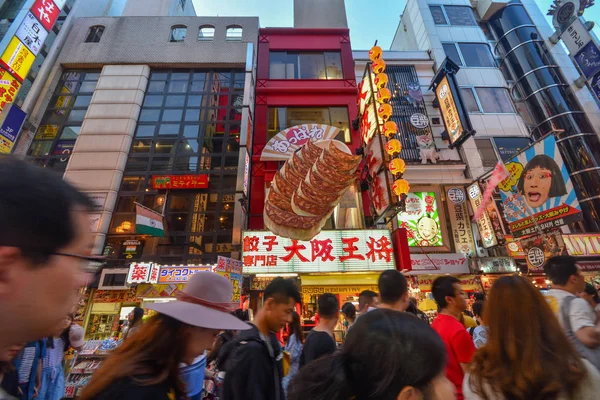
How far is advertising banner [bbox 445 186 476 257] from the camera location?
13.8m

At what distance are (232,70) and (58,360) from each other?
16286 mm

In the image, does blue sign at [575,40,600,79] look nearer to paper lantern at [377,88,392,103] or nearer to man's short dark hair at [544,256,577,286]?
paper lantern at [377,88,392,103]

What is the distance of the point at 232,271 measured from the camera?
9188mm

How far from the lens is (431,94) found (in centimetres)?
1761

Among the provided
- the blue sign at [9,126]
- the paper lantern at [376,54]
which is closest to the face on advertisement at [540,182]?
the paper lantern at [376,54]

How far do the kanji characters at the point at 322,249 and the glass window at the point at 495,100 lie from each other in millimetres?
15099

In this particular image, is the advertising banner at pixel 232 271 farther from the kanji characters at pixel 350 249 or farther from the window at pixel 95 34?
the window at pixel 95 34

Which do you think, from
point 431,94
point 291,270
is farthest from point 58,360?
point 431,94

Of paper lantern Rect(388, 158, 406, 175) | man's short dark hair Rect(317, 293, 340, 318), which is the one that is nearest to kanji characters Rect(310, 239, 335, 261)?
paper lantern Rect(388, 158, 406, 175)

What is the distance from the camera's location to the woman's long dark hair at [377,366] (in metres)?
1.08

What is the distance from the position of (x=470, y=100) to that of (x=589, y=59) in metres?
6.38

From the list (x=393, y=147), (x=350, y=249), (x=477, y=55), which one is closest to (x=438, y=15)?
(x=477, y=55)

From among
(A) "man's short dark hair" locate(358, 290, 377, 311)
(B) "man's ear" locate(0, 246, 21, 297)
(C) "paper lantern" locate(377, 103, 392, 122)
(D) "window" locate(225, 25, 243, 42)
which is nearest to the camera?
(B) "man's ear" locate(0, 246, 21, 297)

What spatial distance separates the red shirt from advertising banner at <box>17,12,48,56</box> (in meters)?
17.8
